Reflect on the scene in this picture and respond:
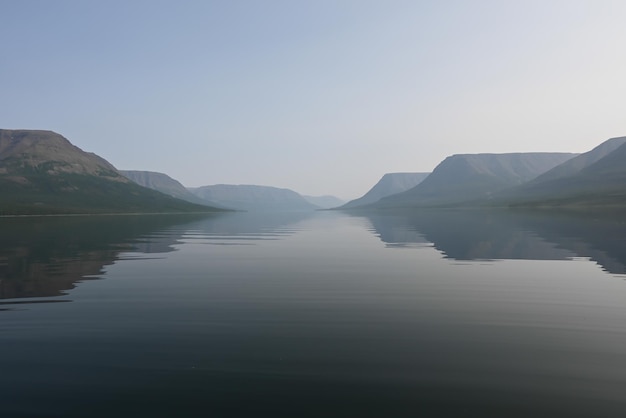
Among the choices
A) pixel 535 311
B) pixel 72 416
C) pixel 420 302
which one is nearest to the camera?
pixel 72 416

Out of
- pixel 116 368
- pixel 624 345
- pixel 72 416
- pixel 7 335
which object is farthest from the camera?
pixel 7 335

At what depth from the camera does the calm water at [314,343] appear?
11.1 meters

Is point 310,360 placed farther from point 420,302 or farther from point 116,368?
A: point 420,302

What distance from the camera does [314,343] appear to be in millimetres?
15727

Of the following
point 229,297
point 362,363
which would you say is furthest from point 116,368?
point 229,297

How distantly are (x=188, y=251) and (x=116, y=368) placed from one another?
36659 mm

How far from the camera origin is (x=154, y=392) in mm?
11617

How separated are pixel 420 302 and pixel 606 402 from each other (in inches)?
469

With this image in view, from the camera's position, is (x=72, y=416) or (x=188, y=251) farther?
(x=188, y=251)

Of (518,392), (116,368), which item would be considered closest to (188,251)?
(116,368)

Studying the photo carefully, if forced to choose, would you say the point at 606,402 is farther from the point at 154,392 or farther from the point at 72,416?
the point at 72,416

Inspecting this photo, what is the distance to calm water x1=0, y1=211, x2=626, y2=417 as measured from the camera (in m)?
11.1

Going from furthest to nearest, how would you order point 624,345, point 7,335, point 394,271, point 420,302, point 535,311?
point 394,271 < point 420,302 < point 535,311 < point 7,335 < point 624,345

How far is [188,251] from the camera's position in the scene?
4891 centimetres
